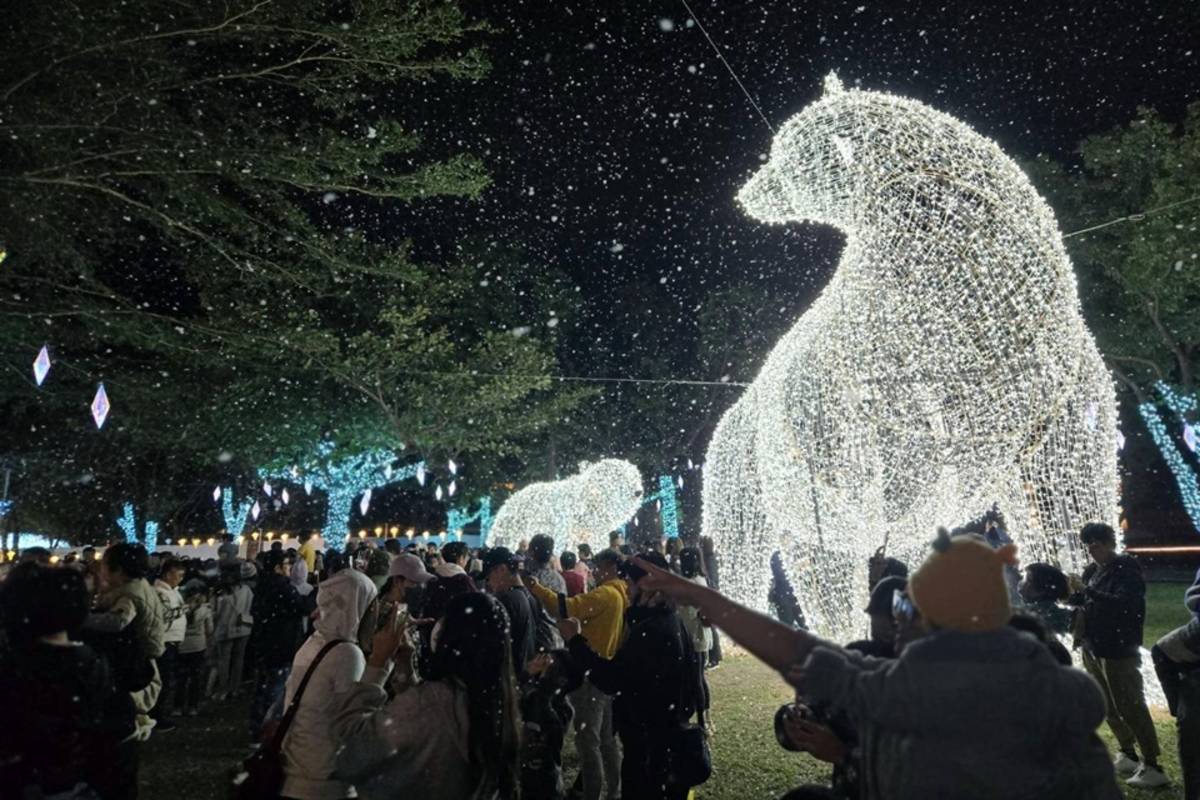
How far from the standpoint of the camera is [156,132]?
27.5 ft

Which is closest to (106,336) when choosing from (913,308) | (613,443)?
(913,308)

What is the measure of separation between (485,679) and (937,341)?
16.4 ft

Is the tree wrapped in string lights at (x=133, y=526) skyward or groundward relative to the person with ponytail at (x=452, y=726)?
skyward

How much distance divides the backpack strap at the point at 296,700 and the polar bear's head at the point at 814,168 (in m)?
5.26

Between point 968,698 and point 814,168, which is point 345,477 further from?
point 968,698

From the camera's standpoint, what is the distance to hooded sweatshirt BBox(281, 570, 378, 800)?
9.39ft

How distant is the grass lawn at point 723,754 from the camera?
5.63 meters

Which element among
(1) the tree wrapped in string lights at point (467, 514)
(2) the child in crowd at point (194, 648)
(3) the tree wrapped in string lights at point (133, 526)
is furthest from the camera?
(3) the tree wrapped in string lights at point (133, 526)

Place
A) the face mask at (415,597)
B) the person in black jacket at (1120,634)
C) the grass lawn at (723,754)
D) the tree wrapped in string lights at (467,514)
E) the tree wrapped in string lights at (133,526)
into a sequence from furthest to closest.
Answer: the tree wrapped in string lights at (133,526) < the tree wrapped in string lights at (467,514) < the face mask at (415,597) < the grass lawn at (723,754) < the person in black jacket at (1120,634)

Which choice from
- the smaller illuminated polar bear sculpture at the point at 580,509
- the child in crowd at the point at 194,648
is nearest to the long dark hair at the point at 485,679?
the child in crowd at the point at 194,648

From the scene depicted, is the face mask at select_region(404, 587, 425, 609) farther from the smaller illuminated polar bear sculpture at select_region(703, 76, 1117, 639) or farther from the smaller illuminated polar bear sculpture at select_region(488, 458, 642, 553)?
the smaller illuminated polar bear sculpture at select_region(488, 458, 642, 553)

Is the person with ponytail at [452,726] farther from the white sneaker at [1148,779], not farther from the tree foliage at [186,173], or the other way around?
the tree foliage at [186,173]

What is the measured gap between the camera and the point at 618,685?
3822 millimetres

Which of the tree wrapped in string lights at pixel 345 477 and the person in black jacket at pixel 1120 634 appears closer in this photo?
the person in black jacket at pixel 1120 634
